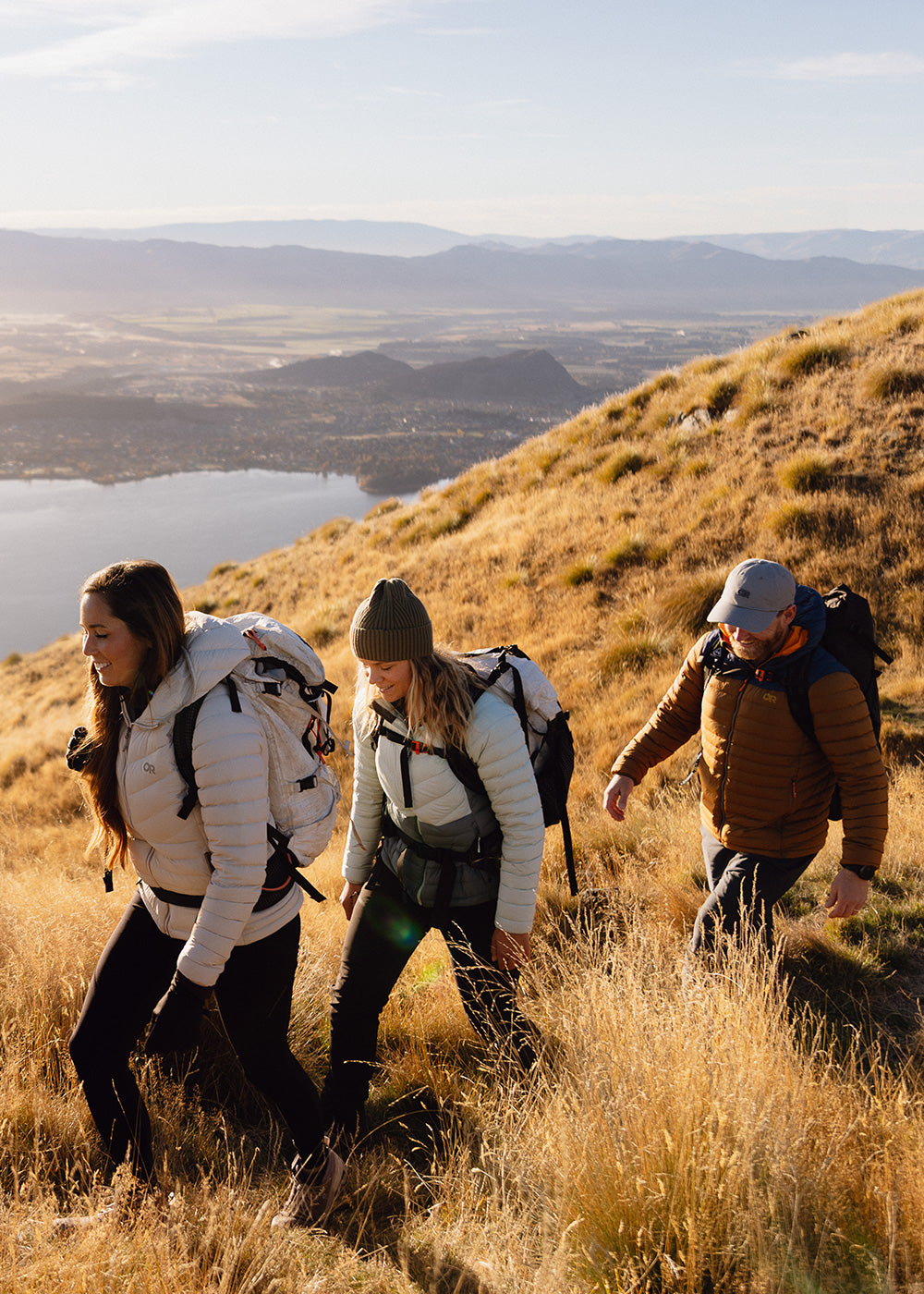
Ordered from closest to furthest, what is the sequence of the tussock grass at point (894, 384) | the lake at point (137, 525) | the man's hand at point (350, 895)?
the man's hand at point (350, 895) < the tussock grass at point (894, 384) < the lake at point (137, 525)

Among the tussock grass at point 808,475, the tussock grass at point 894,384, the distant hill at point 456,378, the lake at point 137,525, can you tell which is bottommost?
the lake at point 137,525

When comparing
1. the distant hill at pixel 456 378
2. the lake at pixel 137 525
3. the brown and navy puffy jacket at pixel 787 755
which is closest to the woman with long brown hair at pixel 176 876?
the brown and navy puffy jacket at pixel 787 755

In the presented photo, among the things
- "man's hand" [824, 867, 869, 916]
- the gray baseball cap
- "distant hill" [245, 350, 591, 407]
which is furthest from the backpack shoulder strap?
"distant hill" [245, 350, 591, 407]

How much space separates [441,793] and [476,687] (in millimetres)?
341

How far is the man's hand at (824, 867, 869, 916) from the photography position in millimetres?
2578

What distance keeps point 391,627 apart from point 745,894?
1.48 m

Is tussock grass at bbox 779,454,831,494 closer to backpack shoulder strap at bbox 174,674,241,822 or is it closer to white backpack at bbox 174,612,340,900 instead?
white backpack at bbox 174,612,340,900

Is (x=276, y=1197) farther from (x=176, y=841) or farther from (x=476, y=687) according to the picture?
(x=476, y=687)

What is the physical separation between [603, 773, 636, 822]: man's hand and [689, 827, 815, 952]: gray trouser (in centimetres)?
43

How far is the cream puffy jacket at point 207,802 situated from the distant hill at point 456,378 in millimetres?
118431

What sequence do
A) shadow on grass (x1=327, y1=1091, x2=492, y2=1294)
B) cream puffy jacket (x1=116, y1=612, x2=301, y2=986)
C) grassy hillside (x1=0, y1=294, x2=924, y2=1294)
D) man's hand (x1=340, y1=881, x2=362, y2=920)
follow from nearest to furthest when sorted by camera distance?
grassy hillside (x1=0, y1=294, x2=924, y2=1294) < shadow on grass (x1=327, y1=1091, x2=492, y2=1294) < cream puffy jacket (x1=116, y1=612, x2=301, y2=986) < man's hand (x1=340, y1=881, x2=362, y2=920)

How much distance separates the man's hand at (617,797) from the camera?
3.12 meters

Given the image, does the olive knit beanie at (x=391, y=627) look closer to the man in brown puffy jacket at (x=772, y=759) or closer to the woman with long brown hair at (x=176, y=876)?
the woman with long brown hair at (x=176, y=876)

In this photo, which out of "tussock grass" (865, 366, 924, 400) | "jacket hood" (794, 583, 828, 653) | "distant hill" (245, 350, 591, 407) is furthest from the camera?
"distant hill" (245, 350, 591, 407)
